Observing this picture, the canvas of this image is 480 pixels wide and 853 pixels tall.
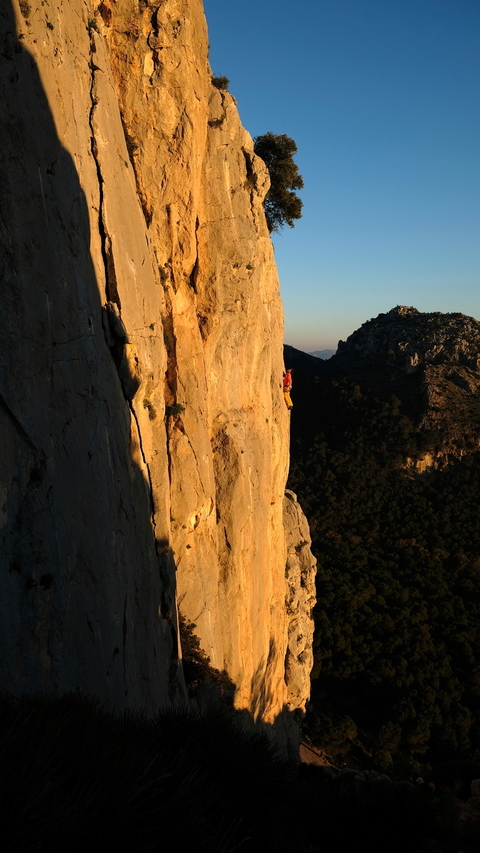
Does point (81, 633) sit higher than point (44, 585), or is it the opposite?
point (44, 585)

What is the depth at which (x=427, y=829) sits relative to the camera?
6.00 meters

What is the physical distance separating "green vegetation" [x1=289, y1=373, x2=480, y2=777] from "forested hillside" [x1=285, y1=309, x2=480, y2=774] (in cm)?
9

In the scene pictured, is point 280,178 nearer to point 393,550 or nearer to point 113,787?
point 113,787

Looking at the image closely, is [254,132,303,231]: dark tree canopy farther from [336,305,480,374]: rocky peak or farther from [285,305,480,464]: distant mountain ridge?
[336,305,480,374]: rocky peak

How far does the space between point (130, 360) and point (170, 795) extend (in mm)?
7103

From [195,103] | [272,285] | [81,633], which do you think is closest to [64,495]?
[81,633]

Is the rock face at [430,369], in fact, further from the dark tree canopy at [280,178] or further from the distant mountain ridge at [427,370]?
the dark tree canopy at [280,178]

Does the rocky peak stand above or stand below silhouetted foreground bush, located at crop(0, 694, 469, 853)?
above

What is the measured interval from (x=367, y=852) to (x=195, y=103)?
15.1 m

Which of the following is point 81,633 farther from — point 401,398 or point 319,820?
point 401,398

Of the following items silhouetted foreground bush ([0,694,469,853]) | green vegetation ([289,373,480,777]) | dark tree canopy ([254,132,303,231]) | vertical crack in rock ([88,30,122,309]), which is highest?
dark tree canopy ([254,132,303,231])

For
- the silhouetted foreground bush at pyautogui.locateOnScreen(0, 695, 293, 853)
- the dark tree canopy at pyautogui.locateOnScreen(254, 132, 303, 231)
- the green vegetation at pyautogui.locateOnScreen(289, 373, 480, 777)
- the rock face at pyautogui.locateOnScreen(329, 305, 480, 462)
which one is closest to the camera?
the silhouetted foreground bush at pyautogui.locateOnScreen(0, 695, 293, 853)

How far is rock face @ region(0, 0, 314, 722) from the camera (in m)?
5.81

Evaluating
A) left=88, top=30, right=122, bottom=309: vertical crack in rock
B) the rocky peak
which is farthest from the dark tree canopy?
the rocky peak
